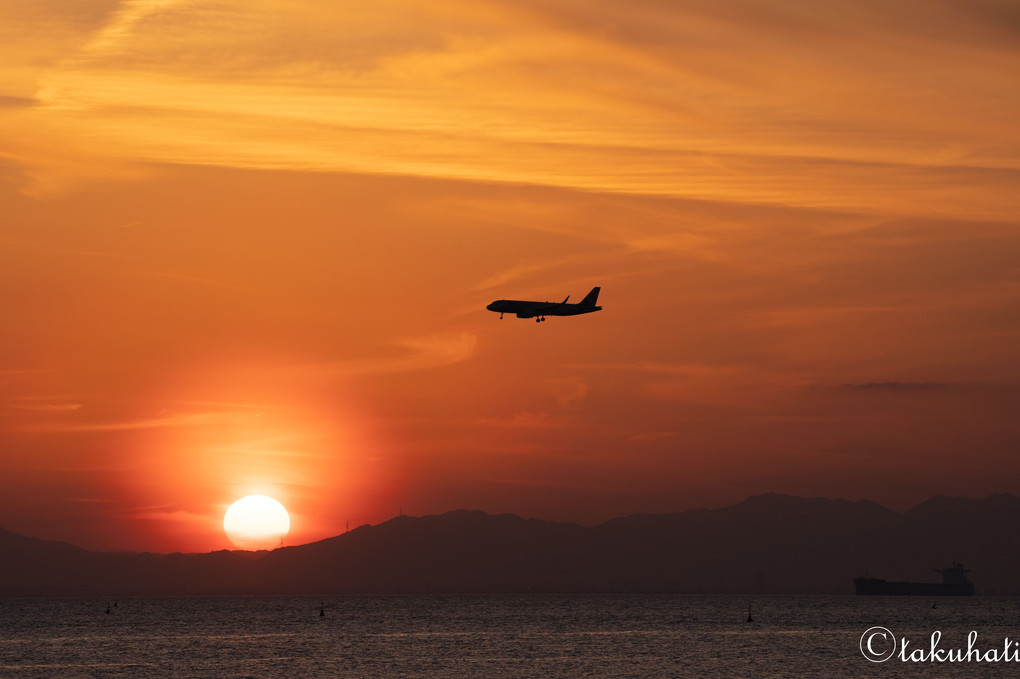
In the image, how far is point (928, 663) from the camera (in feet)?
607

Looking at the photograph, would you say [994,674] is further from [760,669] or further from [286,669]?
[286,669]

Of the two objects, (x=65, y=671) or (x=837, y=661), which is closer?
(x=65, y=671)

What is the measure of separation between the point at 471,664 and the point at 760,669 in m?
45.3

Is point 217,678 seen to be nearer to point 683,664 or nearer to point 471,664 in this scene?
point 471,664

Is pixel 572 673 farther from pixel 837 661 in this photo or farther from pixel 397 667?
pixel 837 661

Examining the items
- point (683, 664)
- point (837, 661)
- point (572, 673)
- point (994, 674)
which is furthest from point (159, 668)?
point (994, 674)

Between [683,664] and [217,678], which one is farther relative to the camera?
[683,664]

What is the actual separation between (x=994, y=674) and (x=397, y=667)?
88.7 m

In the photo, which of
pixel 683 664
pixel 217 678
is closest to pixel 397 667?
pixel 217 678

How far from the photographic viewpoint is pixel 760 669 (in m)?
180

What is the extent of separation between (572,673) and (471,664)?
21915 mm

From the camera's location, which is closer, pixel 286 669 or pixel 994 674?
pixel 994 674

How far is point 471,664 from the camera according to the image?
189375mm

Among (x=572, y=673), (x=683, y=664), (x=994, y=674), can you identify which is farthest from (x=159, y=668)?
(x=994, y=674)
